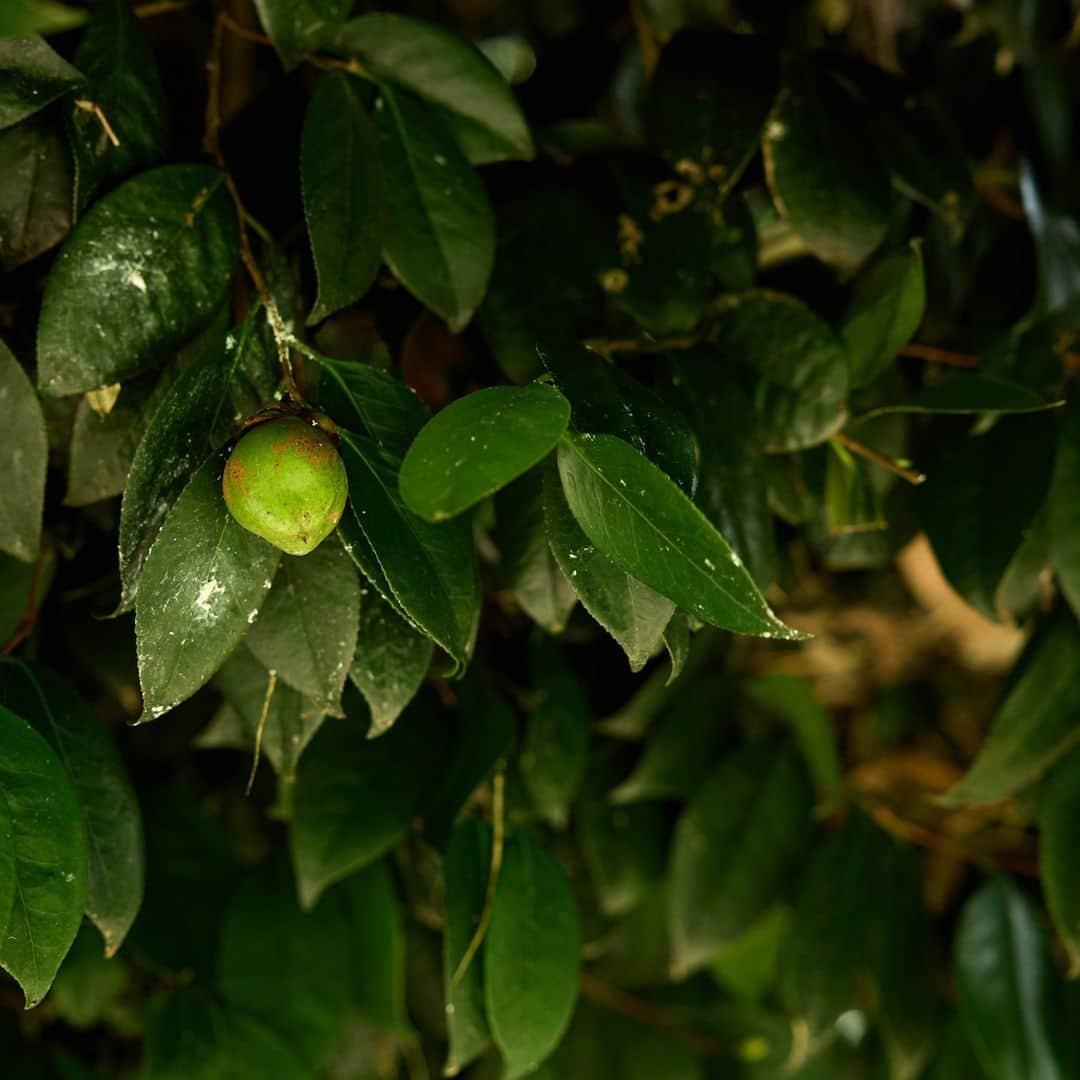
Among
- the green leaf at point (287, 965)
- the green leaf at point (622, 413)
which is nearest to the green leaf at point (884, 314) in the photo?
the green leaf at point (622, 413)

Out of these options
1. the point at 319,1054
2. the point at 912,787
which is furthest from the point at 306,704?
the point at 912,787

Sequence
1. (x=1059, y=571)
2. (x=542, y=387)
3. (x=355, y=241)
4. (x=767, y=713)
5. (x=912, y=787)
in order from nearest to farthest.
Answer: (x=542, y=387)
(x=355, y=241)
(x=1059, y=571)
(x=767, y=713)
(x=912, y=787)

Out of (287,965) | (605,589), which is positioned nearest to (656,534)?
(605,589)

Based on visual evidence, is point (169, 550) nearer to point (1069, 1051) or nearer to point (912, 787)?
point (1069, 1051)

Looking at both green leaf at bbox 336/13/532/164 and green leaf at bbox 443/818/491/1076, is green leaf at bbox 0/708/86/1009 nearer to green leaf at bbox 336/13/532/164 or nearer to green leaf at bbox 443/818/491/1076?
green leaf at bbox 443/818/491/1076

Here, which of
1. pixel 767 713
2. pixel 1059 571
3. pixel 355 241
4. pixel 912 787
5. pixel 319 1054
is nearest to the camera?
pixel 355 241

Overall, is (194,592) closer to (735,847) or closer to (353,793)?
(353,793)
